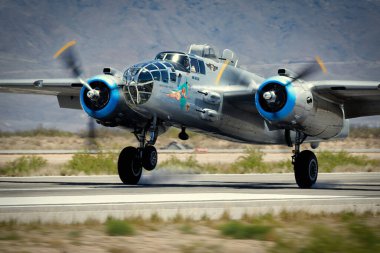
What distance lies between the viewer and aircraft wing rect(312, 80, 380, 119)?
24141 mm

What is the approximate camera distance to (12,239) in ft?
44.1

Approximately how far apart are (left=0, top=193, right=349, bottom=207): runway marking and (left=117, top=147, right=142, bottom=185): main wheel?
16.4ft

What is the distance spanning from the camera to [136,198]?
64.8ft

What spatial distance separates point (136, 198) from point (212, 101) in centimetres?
724

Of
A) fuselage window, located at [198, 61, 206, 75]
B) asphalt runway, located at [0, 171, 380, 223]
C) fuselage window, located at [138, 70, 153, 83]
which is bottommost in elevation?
asphalt runway, located at [0, 171, 380, 223]

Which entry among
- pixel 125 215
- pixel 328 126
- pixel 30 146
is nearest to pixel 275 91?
pixel 328 126

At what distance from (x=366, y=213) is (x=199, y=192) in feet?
20.2

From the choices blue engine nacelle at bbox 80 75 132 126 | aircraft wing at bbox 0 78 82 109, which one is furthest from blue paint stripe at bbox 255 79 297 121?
aircraft wing at bbox 0 78 82 109

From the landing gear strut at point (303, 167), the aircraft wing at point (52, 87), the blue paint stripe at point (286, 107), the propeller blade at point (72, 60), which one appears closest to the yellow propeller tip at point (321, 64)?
the blue paint stripe at point (286, 107)

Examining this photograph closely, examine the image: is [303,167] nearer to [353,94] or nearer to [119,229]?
[353,94]

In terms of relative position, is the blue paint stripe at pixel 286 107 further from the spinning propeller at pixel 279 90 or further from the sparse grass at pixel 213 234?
the sparse grass at pixel 213 234

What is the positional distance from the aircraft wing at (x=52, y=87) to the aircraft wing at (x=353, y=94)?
811 centimetres

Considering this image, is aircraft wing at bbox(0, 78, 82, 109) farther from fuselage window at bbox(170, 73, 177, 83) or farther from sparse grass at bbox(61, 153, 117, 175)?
sparse grass at bbox(61, 153, 117, 175)

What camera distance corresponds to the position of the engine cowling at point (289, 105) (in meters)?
23.7
